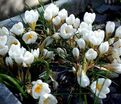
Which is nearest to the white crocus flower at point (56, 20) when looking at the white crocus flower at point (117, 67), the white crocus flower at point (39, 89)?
the white crocus flower at point (117, 67)

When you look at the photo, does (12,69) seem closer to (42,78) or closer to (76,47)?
(42,78)

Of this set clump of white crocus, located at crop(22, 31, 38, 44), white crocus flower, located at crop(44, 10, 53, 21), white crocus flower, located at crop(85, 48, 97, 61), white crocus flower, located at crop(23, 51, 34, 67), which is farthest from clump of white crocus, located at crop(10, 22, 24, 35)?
white crocus flower, located at crop(85, 48, 97, 61)

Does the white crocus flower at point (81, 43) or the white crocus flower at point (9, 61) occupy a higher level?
the white crocus flower at point (9, 61)

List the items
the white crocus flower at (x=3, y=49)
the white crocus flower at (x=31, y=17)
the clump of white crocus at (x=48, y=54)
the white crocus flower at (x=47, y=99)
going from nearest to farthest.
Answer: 1. the white crocus flower at (x=47, y=99)
2. the white crocus flower at (x=3, y=49)
3. the clump of white crocus at (x=48, y=54)
4. the white crocus flower at (x=31, y=17)

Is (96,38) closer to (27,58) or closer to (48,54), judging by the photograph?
(48,54)

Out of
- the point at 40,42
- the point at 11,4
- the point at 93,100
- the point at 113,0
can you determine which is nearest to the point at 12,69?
the point at 40,42

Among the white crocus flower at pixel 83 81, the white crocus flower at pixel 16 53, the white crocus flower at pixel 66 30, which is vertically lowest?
the white crocus flower at pixel 83 81

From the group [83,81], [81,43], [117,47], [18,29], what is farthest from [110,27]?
[18,29]

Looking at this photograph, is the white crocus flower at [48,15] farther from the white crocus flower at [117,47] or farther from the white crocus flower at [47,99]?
the white crocus flower at [47,99]
